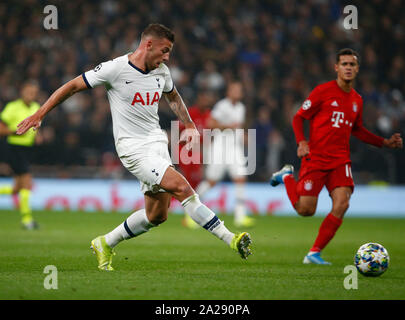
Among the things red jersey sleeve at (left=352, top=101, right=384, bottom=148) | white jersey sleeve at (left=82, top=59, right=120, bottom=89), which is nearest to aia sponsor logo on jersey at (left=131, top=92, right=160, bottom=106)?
white jersey sleeve at (left=82, top=59, right=120, bottom=89)

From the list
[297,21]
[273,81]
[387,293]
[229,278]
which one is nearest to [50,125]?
[273,81]

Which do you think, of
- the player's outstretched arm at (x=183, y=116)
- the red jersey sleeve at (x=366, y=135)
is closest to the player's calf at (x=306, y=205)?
the red jersey sleeve at (x=366, y=135)

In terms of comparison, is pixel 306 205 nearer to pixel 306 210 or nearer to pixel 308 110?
pixel 306 210

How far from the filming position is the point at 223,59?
1842cm

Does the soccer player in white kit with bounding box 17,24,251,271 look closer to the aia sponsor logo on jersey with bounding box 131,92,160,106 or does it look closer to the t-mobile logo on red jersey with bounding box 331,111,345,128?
the aia sponsor logo on jersey with bounding box 131,92,160,106

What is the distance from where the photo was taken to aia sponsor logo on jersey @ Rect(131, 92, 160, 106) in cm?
650

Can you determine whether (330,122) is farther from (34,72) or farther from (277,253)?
(34,72)

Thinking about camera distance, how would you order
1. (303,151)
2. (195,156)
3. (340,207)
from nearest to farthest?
(303,151) → (340,207) → (195,156)

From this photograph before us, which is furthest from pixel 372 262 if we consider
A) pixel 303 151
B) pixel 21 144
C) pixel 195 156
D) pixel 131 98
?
pixel 195 156

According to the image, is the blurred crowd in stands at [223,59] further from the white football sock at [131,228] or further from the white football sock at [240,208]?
the white football sock at [131,228]

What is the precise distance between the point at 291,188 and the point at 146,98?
2.29 m

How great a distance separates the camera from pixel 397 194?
15.9 meters

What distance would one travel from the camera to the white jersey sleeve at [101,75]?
630cm

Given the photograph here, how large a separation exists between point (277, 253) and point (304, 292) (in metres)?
3.35
